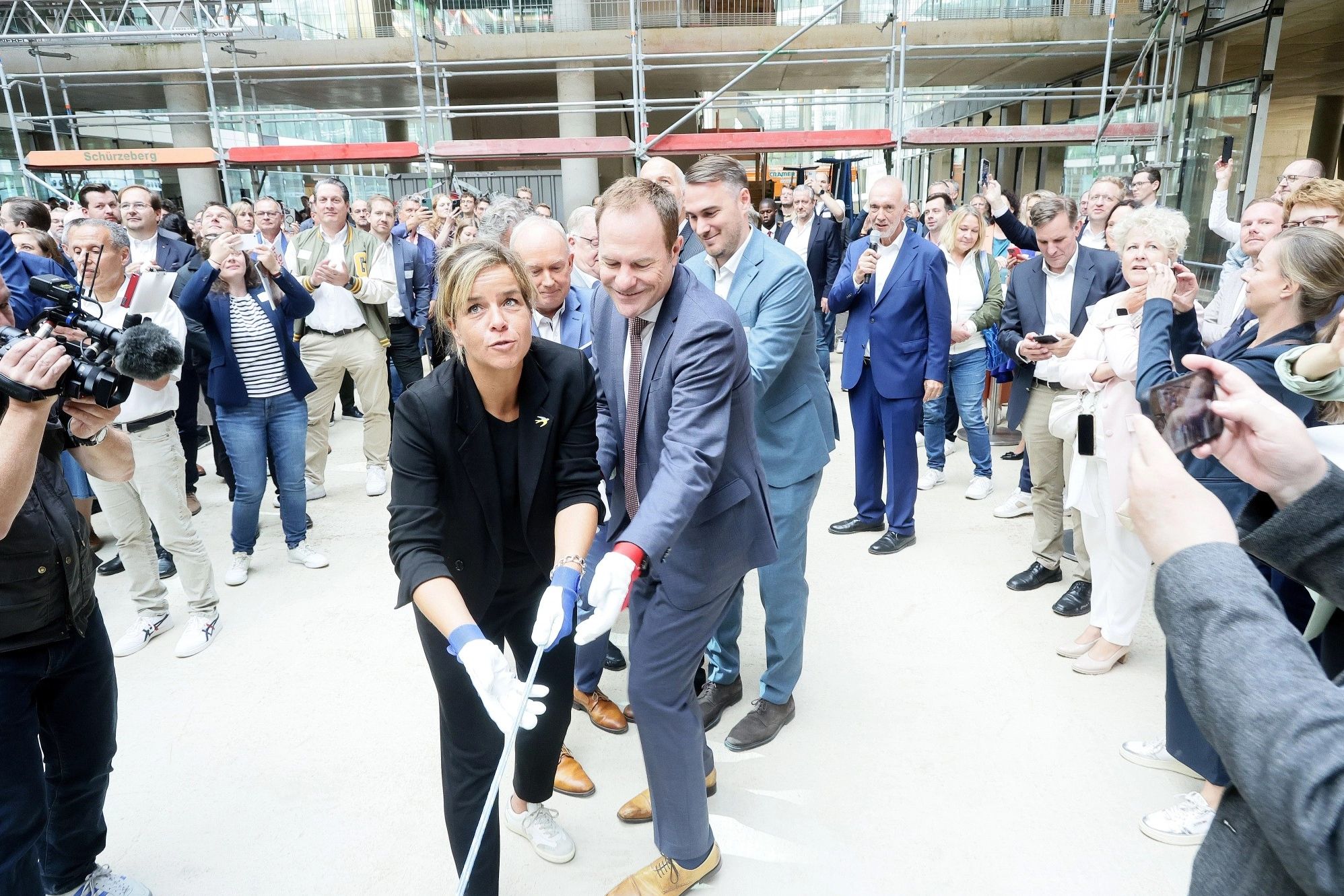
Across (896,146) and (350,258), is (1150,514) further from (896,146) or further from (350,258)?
(896,146)

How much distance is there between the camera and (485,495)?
200cm

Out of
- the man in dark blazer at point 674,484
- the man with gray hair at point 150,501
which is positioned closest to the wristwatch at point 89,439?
the man in dark blazer at point 674,484

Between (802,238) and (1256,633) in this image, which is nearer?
(1256,633)

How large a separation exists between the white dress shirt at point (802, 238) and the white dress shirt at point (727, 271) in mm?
4791

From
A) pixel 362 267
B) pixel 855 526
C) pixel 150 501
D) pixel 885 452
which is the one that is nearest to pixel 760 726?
pixel 855 526

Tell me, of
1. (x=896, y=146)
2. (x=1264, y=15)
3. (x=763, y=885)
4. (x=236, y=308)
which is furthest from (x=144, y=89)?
(x=763, y=885)

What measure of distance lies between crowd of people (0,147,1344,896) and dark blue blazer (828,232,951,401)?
0.05 ft

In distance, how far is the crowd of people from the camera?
1015mm

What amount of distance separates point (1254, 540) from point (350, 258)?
5262 mm

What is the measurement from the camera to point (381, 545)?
4777 mm

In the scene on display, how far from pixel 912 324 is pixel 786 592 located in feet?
6.91

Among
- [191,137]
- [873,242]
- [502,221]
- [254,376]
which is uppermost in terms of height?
[191,137]

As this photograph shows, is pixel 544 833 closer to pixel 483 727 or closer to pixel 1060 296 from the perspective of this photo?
pixel 483 727

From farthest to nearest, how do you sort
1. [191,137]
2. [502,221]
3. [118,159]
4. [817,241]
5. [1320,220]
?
[191,137], [118,159], [817,241], [502,221], [1320,220]
